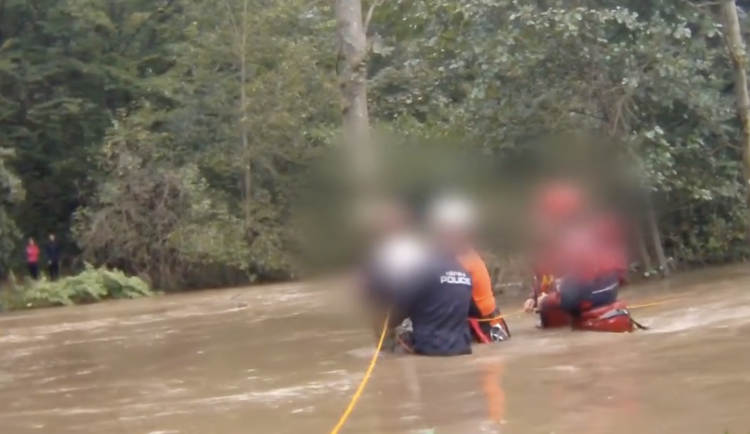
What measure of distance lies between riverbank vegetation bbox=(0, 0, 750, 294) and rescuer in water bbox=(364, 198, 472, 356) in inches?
31.2

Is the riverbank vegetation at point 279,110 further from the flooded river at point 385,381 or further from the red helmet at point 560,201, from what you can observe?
the flooded river at point 385,381

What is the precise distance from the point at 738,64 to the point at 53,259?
64.1ft

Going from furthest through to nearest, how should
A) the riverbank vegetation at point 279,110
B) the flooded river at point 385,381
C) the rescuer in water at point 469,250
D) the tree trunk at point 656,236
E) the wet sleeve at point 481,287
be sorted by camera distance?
1. the riverbank vegetation at point 279,110
2. the tree trunk at point 656,236
3. the wet sleeve at point 481,287
4. the rescuer in water at point 469,250
5. the flooded river at point 385,381

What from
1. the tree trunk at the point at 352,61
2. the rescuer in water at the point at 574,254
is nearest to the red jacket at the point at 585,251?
the rescuer in water at the point at 574,254

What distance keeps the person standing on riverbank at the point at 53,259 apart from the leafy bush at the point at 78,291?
13.1 ft

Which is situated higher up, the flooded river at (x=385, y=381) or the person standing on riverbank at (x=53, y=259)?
the person standing on riverbank at (x=53, y=259)

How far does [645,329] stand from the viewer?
34.3 feet

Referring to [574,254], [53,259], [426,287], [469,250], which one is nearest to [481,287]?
[469,250]

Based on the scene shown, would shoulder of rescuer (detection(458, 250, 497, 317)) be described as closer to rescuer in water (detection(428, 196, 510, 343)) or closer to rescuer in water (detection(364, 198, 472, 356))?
rescuer in water (detection(428, 196, 510, 343))

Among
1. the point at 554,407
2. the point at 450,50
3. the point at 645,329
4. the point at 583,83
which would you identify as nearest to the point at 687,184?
the point at 583,83

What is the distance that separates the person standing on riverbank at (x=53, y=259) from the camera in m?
30.9

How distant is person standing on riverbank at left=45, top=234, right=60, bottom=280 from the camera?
30.9 meters

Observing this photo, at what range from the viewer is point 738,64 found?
1777cm

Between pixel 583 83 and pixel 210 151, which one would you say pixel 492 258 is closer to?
A: pixel 583 83
